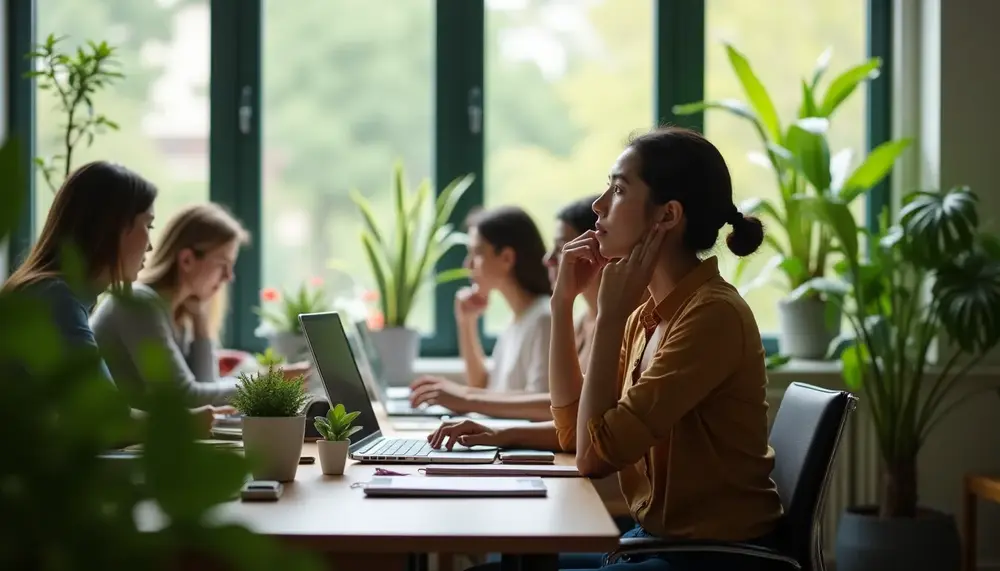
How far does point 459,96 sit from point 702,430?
2.82 m

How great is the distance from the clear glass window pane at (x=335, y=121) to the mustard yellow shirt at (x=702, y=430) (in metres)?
2.70

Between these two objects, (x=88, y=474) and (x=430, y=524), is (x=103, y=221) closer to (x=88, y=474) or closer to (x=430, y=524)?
(x=430, y=524)

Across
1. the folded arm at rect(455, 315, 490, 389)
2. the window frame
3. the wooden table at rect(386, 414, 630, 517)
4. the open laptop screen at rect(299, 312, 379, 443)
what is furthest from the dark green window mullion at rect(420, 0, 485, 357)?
the open laptop screen at rect(299, 312, 379, 443)

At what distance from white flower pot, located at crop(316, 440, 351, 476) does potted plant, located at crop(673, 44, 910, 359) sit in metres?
2.28

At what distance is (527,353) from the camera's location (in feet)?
11.1

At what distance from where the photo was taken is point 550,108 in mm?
4469

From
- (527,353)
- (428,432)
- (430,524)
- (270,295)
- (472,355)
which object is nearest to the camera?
(430,524)

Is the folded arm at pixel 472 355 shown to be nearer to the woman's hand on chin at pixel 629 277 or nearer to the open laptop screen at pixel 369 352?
the open laptop screen at pixel 369 352

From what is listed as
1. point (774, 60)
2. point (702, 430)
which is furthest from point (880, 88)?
point (702, 430)

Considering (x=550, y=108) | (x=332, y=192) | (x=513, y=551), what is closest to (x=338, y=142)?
(x=332, y=192)

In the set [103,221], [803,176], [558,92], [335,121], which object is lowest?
[103,221]

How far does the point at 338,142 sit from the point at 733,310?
287cm

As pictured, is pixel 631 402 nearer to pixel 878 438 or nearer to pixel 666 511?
pixel 666 511

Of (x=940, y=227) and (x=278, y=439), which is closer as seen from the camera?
(x=278, y=439)
